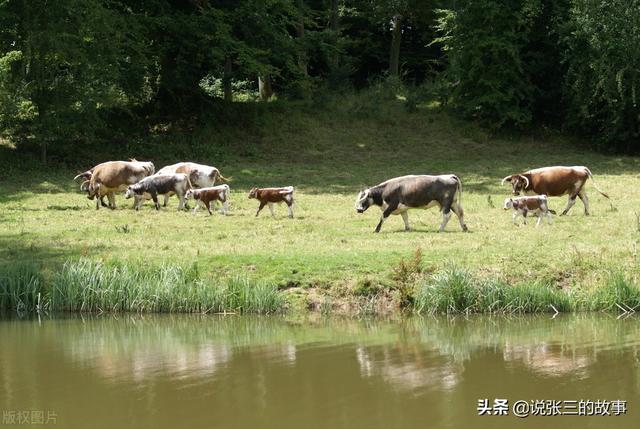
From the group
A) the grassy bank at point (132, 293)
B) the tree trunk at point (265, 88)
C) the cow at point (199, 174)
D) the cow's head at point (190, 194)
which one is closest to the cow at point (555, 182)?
the cow's head at point (190, 194)

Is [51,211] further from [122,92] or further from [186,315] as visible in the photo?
[122,92]

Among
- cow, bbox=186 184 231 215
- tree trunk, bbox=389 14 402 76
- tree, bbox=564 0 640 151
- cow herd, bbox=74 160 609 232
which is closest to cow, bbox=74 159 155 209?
cow herd, bbox=74 160 609 232

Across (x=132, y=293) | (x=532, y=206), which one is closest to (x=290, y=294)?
(x=132, y=293)

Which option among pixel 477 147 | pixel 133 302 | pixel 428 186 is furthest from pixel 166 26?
pixel 133 302

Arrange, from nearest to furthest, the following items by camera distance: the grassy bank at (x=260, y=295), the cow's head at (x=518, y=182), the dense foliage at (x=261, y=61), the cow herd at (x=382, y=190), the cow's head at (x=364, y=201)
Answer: the grassy bank at (x=260, y=295) → the cow herd at (x=382, y=190) → the cow's head at (x=364, y=201) → the cow's head at (x=518, y=182) → the dense foliage at (x=261, y=61)

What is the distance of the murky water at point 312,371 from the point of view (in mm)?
11047

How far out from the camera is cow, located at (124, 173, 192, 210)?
27188 mm

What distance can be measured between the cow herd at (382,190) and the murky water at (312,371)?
6.30 m

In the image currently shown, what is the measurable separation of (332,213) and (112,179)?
6.64 m

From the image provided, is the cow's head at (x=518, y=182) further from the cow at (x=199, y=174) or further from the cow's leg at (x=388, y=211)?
the cow at (x=199, y=174)

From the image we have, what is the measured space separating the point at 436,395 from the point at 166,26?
30113 millimetres

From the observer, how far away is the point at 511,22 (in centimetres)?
4288

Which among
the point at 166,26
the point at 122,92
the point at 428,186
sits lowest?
the point at 428,186

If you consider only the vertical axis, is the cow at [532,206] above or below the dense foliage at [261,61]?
below
